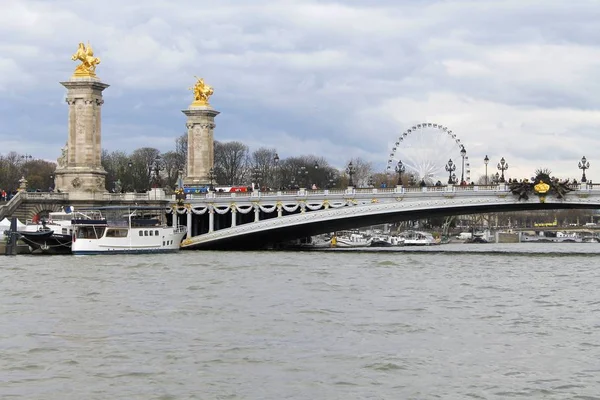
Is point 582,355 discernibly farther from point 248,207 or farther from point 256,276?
point 248,207

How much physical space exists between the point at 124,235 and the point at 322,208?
482 inches

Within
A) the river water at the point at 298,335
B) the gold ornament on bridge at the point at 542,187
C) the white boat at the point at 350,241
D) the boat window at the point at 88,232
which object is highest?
the gold ornament on bridge at the point at 542,187

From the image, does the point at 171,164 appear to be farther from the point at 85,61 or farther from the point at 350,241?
the point at 85,61

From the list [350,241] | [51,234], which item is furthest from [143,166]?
[51,234]

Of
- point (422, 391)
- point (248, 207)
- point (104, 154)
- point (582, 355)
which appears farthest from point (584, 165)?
point (104, 154)

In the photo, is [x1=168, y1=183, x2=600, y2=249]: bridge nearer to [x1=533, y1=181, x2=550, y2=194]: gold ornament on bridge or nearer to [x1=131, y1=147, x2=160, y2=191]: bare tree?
[x1=533, y1=181, x2=550, y2=194]: gold ornament on bridge

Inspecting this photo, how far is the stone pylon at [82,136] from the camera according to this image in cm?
7906

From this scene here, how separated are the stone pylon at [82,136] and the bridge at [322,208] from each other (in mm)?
5872

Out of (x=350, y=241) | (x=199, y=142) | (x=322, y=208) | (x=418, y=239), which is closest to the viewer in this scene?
(x=322, y=208)

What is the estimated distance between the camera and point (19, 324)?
107 ft

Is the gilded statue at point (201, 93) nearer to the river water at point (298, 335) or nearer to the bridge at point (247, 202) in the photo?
the bridge at point (247, 202)

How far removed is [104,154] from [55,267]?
295ft

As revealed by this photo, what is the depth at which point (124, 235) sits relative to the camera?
232 feet

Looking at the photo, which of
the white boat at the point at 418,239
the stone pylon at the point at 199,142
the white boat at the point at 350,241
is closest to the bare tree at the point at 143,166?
the stone pylon at the point at 199,142
